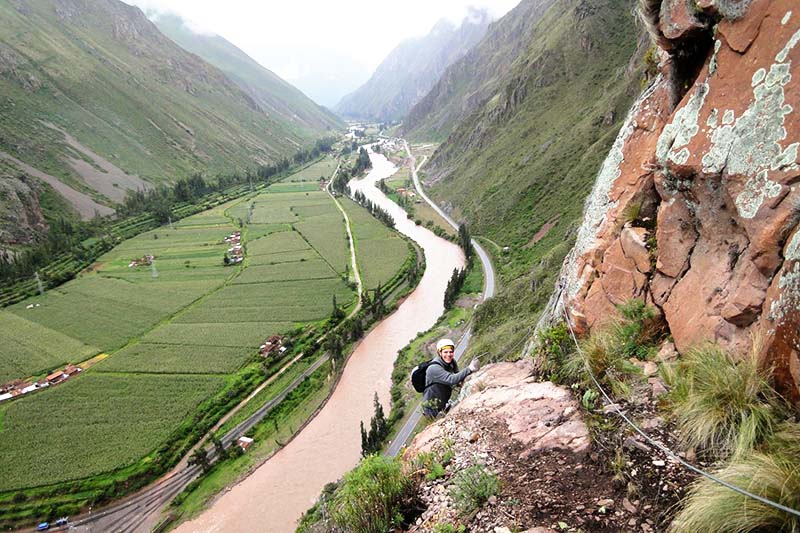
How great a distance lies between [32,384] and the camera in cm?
4450

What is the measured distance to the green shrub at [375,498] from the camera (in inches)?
230

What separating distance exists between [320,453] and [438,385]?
29.7m

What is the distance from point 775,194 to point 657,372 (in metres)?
2.49

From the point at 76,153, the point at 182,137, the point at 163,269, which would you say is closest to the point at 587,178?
the point at 163,269

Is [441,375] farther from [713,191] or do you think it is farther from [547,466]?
[713,191]

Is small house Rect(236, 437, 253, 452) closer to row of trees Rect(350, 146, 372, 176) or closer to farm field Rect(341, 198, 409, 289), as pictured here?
farm field Rect(341, 198, 409, 289)

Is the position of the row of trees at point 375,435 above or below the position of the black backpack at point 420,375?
below

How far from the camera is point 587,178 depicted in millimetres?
63969

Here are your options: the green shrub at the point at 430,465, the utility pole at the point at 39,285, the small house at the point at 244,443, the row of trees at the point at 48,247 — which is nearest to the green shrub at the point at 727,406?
the green shrub at the point at 430,465

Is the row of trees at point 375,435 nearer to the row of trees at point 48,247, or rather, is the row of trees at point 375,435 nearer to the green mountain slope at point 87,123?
the row of trees at point 48,247

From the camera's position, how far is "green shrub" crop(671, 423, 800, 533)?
10.4 ft

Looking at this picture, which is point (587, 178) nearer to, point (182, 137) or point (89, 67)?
point (182, 137)

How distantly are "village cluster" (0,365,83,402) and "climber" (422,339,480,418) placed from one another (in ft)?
Answer: 173

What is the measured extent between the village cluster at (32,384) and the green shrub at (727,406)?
188 feet
